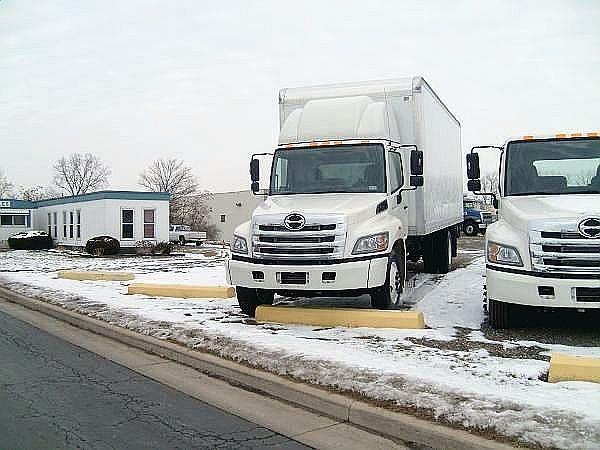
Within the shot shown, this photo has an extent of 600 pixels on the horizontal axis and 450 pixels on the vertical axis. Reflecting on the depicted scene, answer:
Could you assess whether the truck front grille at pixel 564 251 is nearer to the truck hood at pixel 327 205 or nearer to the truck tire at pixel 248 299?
the truck hood at pixel 327 205

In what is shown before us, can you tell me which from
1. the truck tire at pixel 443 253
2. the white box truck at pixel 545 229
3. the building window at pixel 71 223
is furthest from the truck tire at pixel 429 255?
the building window at pixel 71 223

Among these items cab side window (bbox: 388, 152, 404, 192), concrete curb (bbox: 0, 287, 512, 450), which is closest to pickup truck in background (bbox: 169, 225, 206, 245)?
cab side window (bbox: 388, 152, 404, 192)

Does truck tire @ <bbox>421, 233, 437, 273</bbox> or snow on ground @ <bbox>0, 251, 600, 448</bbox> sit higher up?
truck tire @ <bbox>421, 233, 437, 273</bbox>

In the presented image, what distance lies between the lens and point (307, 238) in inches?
352

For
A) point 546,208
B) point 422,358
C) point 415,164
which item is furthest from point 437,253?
point 422,358

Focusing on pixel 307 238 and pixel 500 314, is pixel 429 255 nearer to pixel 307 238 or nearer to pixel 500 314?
pixel 500 314

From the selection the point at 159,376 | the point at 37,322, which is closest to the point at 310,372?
the point at 159,376

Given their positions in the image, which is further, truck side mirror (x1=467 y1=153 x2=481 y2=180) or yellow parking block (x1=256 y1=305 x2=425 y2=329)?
truck side mirror (x1=467 y1=153 x2=481 y2=180)

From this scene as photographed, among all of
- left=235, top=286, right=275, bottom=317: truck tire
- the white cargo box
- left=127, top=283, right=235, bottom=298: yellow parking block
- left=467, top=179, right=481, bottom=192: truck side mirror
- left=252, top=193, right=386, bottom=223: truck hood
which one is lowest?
left=127, top=283, right=235, bottom=298: yellow parking block

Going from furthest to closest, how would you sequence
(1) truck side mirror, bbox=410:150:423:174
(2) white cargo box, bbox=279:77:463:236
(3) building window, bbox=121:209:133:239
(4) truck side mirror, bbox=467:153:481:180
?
(3) building window, bbox=121:209:133:239 → (2) white cargo box, bbox=279:77:463:236 → (1) truck side mirror, bbox=410:150:423:174 → (4) truck side mirror, bbox=467:153:481:180

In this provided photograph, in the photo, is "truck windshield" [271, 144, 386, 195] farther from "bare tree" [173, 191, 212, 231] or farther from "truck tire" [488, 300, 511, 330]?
"bare tree" [173, 191, 212, 231]

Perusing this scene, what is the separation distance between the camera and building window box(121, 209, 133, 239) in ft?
109

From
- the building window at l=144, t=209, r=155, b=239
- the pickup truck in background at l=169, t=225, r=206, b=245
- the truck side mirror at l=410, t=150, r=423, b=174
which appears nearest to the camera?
the truck side mirror at l=410, t=150, r=423, b=174

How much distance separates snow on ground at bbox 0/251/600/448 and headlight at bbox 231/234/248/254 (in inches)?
42.2
